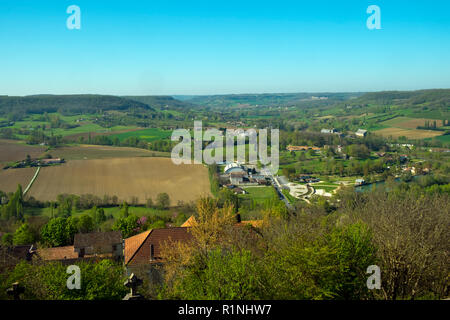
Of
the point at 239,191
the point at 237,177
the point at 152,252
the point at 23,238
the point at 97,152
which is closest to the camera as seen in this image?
the point at 152,252

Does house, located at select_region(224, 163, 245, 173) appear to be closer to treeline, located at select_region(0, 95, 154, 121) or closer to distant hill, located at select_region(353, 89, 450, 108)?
treeline, located at select_region(0, 95, 154, 121)

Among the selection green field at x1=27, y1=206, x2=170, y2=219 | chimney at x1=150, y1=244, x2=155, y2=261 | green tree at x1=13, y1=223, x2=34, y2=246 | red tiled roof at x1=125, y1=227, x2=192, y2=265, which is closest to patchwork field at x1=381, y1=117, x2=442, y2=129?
green field at x1=27, y1=206, x2=170, y2=219

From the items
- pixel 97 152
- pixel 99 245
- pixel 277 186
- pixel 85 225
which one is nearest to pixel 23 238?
pixel 85 225

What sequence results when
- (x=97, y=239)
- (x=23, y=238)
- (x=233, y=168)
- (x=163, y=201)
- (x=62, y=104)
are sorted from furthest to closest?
(x=62, y=104) → (x=233, y=168) → (x=163, y=201) → (x=23, y=238) → (x=97, y=239)

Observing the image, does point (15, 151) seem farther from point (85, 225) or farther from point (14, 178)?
point (85, 225)

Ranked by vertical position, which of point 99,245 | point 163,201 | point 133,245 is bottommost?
point 163,201

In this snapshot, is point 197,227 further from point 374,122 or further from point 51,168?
point 374,122

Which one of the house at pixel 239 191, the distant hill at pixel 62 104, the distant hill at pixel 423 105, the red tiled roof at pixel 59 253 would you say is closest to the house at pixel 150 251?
the red tiled roof at pixel 59 253

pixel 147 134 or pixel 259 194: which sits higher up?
pixel 147 134
